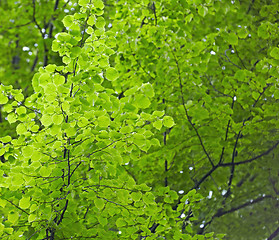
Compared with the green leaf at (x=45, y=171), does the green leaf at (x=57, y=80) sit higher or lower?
higher

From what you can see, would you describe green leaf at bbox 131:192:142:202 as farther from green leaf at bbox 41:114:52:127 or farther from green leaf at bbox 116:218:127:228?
green leaf at bbox 41:114:52:127

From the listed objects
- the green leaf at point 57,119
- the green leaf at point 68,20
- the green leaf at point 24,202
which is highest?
the green leaf at point 68,20

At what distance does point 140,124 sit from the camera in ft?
8.50

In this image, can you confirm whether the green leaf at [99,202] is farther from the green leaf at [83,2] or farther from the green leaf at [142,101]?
the green leaf at [83,2]

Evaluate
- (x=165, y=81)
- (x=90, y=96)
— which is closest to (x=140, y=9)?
(x=165, y=81)

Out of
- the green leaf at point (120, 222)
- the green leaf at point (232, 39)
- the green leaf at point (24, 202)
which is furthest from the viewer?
the green leaf at point (232, 39)

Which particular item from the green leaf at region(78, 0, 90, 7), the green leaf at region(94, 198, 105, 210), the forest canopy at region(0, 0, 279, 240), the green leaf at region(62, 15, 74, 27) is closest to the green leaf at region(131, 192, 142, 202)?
the forest canopy at region(0, 0, 279, 240)

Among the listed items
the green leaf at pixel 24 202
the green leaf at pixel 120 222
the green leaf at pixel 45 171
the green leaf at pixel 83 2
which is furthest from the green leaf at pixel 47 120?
the green leaf at pixel 120 222

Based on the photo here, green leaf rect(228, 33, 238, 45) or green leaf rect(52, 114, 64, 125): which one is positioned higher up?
green leaf rect(228, 33, 238, 45)

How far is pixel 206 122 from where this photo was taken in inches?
172

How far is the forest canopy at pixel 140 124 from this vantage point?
2520 millimetres

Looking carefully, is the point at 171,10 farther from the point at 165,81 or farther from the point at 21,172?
→ the point at 21,172

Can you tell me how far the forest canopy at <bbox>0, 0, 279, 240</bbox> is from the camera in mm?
2520

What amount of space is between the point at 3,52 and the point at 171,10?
14.3 feet
